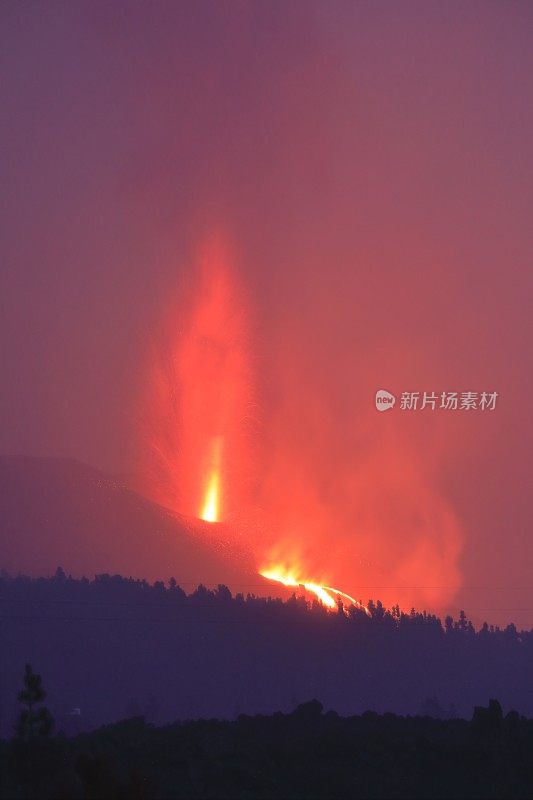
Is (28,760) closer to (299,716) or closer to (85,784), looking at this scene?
(85,784)

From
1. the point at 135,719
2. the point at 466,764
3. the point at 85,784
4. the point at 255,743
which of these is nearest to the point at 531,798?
the point at 466,764

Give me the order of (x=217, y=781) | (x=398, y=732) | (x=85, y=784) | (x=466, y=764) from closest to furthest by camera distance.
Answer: (x=85, y=784)
(x=217, y=781)
(x=466, y=764)
(x=398, y=732)

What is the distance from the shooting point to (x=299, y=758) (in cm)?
9875

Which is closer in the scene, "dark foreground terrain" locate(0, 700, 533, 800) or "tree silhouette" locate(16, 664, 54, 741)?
"tree silhouette" locate(16, 664, 54, 741)

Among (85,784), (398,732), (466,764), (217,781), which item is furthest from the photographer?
(398,732)

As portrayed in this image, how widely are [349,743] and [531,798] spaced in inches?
644

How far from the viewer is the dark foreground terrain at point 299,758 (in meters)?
87.1

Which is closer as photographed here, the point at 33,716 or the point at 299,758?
the point at 33,716

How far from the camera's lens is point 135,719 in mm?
105688

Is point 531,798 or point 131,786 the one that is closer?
point 131,786

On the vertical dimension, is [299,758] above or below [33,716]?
above

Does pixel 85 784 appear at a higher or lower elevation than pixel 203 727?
lower

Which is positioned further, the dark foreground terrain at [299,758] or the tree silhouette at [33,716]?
the dark foreground terrain at [299,758]

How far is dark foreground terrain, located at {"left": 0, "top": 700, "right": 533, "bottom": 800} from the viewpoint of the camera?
87.1 meters
